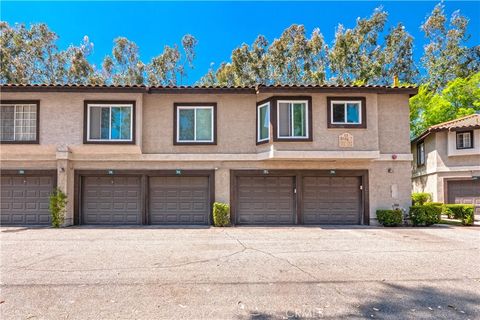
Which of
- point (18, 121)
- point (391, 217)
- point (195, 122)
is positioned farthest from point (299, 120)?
point (18, 121)

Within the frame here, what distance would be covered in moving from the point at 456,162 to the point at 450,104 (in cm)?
926

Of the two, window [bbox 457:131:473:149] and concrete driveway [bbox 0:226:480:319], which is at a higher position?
window [bbox 457:131:473:149]

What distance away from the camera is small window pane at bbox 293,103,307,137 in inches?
545

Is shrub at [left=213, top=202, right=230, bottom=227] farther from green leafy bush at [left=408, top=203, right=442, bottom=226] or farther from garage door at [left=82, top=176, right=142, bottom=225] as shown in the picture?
green leafy bush at [left=408, top=203, right=442, bottom=226]

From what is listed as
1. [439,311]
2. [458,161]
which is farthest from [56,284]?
[458,161]

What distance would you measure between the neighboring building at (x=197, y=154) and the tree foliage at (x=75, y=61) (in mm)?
18036

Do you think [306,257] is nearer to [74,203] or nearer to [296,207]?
[296,207]

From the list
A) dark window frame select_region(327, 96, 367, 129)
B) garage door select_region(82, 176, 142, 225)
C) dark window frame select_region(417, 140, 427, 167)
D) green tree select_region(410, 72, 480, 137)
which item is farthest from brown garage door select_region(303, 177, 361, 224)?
green tree select_region(410, 72, 480, 137)

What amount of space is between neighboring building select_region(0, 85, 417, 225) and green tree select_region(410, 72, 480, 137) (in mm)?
14422

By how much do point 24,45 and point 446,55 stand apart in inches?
1473

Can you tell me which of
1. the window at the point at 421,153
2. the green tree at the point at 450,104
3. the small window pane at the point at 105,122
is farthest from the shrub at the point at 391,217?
the green tree at the point at 450,104

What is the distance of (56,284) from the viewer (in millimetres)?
5676

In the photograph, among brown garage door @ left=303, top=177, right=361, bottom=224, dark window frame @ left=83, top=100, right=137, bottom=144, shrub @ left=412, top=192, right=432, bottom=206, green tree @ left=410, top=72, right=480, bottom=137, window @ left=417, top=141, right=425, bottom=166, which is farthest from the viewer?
green tree @ left=410, top=72, right=480, bottom=137

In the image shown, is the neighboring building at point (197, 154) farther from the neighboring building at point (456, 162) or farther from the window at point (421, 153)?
the window at point (421, 153)
